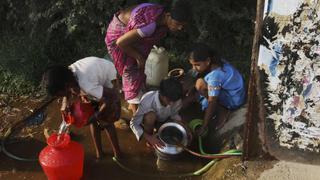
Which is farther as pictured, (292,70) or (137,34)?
(137,34)

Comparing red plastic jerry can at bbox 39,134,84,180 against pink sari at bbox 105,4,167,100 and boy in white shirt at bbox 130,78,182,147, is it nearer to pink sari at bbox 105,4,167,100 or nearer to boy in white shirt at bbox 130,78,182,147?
boy in white shirt at bbox 130,78,182,147

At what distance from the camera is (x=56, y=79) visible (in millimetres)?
3500

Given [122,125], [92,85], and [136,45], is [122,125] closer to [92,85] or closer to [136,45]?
[136,45]

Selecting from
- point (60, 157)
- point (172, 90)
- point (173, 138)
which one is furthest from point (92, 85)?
point (173, 138)

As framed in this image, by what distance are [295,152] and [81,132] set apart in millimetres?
2209

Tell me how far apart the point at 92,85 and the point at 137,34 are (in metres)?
0.76

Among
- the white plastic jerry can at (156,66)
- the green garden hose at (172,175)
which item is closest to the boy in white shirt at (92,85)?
the green garden hose at (172,175)

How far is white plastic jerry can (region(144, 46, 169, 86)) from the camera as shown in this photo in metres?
5.29

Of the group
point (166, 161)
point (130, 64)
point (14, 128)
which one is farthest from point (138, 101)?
point (14, 128)

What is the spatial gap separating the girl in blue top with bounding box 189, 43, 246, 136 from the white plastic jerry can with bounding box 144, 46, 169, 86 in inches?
29.2

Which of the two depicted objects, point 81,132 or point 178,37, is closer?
point 81,132

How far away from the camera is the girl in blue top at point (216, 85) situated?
4438 mm

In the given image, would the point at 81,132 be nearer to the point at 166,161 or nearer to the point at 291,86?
the point at 166,161

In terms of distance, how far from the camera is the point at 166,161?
4.40m
